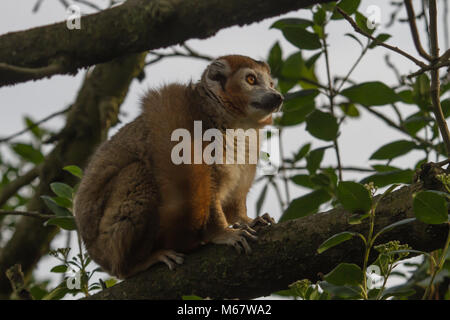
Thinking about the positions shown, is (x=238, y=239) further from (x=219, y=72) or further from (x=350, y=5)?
(x=219, y=72)

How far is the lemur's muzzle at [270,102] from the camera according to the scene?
5.51 m

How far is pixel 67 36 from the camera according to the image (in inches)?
188

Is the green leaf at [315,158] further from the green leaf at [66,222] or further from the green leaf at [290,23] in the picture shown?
the green leaf at [66,222]

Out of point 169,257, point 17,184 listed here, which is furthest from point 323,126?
point 17,184

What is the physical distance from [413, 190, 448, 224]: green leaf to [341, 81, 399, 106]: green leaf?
88.7 inches

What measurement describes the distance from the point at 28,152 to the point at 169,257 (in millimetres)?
3373

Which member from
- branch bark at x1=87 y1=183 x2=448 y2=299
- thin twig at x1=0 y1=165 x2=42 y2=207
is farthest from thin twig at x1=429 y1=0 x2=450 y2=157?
thin twig at x1=0 y1=165 x2=42 y2=207

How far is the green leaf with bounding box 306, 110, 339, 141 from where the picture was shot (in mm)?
5086

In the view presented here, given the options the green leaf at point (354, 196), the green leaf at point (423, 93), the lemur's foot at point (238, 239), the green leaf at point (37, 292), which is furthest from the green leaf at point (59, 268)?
the green leaf at point (423, 93)

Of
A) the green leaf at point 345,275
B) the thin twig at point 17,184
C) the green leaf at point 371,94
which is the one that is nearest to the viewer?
the green leaf at point 345,275

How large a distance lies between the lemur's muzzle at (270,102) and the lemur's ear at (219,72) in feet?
1.44

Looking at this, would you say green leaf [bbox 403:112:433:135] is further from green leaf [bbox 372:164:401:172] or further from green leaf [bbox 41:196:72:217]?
green leaf [bbox 41:196:72:217]

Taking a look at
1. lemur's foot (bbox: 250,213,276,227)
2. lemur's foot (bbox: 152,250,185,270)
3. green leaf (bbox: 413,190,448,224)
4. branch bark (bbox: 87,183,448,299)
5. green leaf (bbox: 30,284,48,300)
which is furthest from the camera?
green leaf (bbox: 30,284,48,300)
